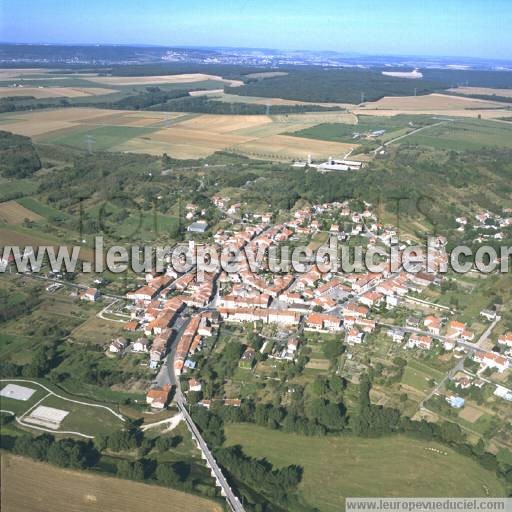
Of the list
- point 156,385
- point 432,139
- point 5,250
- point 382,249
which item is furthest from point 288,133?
point 156,385

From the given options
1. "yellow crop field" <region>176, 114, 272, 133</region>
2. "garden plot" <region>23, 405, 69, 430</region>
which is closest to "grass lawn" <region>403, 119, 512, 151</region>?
"yellow crop field" <region>176, 114, 272, 133</region>

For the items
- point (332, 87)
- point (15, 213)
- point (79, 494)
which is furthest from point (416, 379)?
point (332, 87)

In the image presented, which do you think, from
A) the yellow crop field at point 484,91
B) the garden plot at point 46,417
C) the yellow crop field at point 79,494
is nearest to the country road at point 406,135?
the yellow crop field at point 484,91

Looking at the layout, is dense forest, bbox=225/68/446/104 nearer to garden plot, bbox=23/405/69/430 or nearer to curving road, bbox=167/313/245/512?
curving road, bbox=167/313/245/512

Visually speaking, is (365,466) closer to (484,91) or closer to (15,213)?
(15,213)

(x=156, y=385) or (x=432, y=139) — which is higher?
(x=432, y=139)

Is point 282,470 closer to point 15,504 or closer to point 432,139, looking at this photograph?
point 15,504

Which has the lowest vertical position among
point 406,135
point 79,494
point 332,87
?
point 79,494

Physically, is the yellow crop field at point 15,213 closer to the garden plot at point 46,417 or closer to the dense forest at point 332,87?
the garden plot at point 46,417
